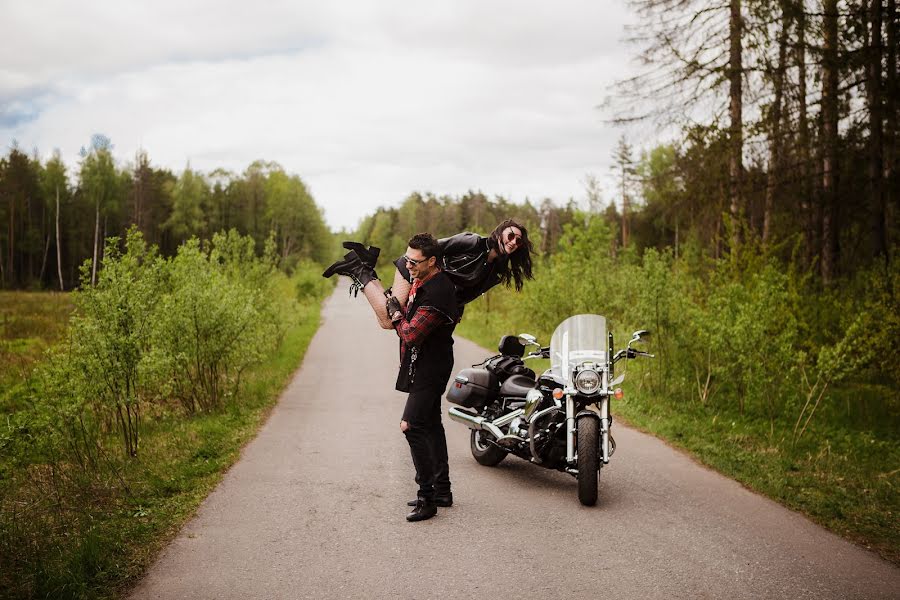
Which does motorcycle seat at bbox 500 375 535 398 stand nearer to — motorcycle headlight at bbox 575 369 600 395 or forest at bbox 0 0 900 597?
motorcycle headlight at bbox 575 369 600 395

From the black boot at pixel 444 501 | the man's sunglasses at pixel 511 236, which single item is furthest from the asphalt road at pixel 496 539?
the man's sunglasses at pixel 511 236

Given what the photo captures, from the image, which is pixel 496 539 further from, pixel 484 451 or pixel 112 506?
pixel 112 506

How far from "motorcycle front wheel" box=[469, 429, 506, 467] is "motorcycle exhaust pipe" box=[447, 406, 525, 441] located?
7.2 inches

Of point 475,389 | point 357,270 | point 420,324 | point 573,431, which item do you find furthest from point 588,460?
point 357,270

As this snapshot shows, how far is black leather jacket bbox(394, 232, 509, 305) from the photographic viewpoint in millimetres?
6008

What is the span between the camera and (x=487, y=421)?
7191 mm

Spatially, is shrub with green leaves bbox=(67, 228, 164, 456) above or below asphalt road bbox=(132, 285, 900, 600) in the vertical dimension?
above

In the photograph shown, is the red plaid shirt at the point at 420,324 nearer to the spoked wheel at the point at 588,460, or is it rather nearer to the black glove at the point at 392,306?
the black glove at the point at 392,306

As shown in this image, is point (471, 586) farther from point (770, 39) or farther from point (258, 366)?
point (258, 366)

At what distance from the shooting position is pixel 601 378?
6152 mm

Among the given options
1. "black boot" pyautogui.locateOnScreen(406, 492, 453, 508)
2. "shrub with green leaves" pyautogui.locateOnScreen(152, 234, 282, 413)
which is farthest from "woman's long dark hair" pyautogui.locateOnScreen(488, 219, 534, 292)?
"shrub with green leaves" pyautogui.locateOnScreen(152, 234, 282, 413)

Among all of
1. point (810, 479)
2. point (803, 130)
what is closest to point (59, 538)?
point (810, 479)

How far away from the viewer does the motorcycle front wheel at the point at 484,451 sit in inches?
289

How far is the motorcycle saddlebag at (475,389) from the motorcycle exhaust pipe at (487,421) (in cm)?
13
